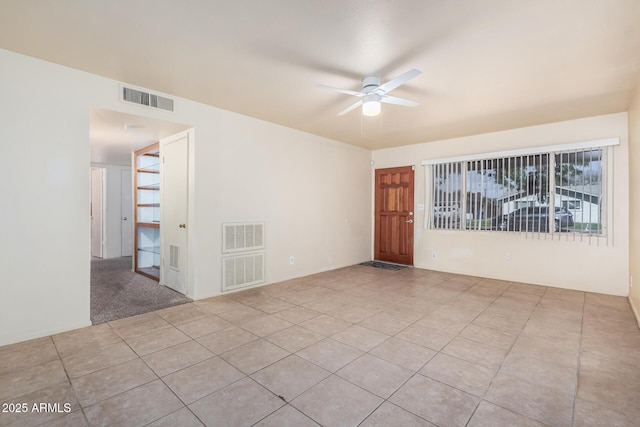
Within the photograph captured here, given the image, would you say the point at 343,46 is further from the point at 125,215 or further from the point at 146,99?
the point at 125,215

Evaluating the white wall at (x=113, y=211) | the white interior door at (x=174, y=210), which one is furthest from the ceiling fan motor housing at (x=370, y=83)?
the white wall at (x=113, y=211)

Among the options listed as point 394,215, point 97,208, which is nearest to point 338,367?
point 394,215

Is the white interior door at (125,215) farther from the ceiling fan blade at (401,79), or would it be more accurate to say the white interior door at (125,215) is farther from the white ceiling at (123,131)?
the ceiling fan blade at (401,79)

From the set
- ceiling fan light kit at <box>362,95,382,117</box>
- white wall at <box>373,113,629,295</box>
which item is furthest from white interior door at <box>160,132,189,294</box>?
white wall at <box>373,113,629,295</box>

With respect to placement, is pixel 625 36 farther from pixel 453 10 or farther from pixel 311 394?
pixel 311 394

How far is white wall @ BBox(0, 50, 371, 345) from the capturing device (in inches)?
102

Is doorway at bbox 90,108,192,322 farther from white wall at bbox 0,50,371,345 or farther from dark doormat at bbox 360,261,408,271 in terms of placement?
dark doormat at bbox 360,261,408,271

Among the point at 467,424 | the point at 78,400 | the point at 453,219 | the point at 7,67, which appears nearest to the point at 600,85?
the point at 453,219

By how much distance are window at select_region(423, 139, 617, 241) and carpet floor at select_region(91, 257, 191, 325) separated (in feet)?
15.5

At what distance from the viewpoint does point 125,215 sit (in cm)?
736

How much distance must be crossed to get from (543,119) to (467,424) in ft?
14.7

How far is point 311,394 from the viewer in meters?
1.89

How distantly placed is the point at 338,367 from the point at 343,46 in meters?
2.55

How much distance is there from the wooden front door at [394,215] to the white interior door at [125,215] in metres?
6.12
